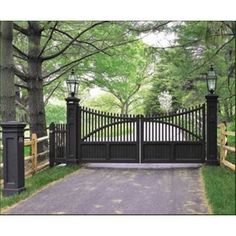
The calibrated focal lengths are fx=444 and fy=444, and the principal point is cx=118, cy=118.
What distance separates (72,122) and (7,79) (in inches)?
36.3

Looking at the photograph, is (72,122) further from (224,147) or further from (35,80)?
(224,147)

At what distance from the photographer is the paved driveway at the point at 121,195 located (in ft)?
11.5

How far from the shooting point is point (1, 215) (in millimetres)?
3465

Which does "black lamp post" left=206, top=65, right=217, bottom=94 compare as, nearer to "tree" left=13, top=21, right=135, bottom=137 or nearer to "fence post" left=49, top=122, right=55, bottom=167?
"tree" left=13, top=21, right=135, bottom=137

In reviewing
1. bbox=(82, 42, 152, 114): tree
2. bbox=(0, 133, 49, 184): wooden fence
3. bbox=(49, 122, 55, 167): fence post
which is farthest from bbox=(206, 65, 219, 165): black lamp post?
bbox=(0, 133, 49, 184): wooden fence

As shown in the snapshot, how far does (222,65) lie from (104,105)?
1111 millimetres

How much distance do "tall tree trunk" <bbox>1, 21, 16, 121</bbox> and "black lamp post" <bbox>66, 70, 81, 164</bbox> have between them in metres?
0.51

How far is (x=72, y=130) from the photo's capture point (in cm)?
458

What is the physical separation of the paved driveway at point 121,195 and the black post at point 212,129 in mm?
284

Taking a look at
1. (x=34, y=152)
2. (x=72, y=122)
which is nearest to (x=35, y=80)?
(x=34, y=152)
